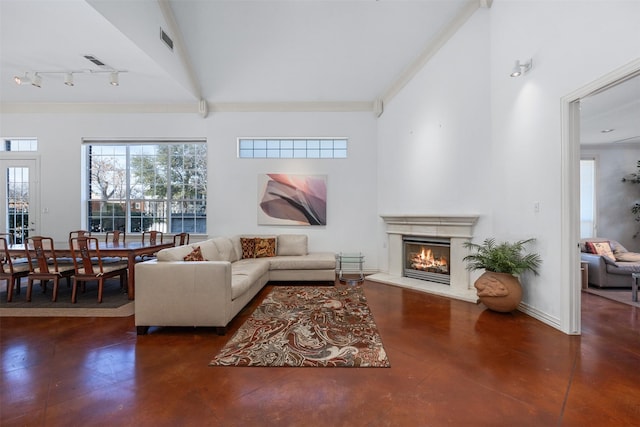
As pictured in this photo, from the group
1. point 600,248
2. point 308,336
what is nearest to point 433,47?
point 600,248

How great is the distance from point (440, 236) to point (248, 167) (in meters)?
3.79

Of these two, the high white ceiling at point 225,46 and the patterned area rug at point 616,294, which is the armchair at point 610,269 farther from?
the high white ceiling at point 225,46

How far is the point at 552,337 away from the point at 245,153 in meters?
5.37

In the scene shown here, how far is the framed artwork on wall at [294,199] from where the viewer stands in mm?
5508

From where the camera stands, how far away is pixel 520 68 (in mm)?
3029

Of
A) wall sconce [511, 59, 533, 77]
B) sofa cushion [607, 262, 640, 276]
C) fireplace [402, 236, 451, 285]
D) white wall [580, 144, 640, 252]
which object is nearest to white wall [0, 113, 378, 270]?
fireplace [402, 236, 451, 285]

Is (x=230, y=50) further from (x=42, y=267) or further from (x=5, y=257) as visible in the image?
(x=5, y=257)

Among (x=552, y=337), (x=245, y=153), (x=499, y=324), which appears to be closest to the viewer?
(x=552, y=337)

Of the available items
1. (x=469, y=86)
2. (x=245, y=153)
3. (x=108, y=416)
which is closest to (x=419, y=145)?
(x=469, y=86)

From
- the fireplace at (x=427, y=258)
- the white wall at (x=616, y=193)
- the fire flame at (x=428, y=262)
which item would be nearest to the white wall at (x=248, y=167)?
the fireplace at (x=427, y=258)

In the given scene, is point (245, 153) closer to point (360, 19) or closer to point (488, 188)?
point (360, 19)

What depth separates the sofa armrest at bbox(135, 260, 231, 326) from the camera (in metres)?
2.65

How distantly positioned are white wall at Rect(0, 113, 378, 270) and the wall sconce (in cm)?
272

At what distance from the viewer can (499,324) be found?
2.87m
